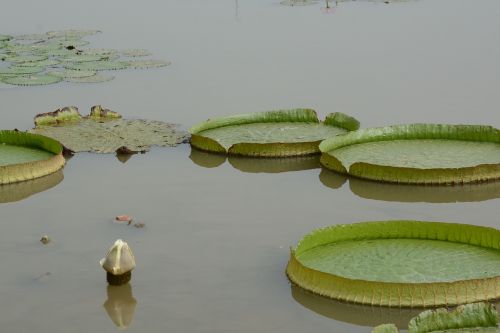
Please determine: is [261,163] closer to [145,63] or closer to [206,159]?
[206,159]

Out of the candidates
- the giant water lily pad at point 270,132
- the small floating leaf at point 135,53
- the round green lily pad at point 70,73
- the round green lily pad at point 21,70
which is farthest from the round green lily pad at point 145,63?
the giant water lily pad at point 270,132

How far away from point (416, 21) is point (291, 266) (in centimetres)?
927

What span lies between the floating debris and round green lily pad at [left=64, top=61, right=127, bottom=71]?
19.4ft

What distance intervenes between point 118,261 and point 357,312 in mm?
1272

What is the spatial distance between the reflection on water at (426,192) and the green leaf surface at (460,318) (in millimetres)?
2324

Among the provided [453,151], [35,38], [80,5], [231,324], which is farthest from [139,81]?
[80,5]

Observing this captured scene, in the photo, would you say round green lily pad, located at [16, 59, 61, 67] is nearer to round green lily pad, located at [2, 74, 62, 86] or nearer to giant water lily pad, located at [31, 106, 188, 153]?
round green lily pad, located at [2, 74, 62, 86]

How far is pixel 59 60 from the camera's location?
11242mm

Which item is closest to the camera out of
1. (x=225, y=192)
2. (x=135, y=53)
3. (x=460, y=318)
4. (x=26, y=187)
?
(x=460, y=318)

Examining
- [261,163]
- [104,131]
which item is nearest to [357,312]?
[261,163]

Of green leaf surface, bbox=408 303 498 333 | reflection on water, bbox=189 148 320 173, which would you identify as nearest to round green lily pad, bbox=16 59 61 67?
reflection on water, bbox=189 148 320 173

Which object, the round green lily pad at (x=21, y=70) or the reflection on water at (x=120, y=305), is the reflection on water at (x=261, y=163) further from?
the round green lily pad at (x=21, y=70)

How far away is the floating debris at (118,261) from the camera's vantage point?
5.00 meters

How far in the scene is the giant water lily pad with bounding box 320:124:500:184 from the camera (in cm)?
652
